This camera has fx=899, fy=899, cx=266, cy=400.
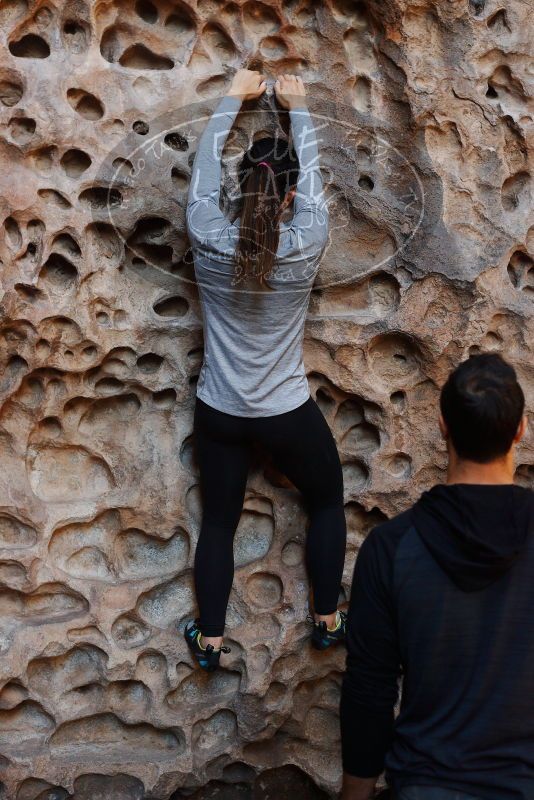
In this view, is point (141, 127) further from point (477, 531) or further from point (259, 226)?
point (477, 531)

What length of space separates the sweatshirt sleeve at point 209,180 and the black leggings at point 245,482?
1.53 feet

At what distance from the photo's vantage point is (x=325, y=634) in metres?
2.60

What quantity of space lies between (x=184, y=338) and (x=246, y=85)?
2.30ft

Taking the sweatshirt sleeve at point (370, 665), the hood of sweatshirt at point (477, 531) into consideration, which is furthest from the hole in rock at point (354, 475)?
the hood of sweatshirt at point (477, 531)

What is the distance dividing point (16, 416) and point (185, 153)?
0.86 m

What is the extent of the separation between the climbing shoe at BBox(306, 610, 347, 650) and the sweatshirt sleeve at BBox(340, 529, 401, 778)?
90 cm

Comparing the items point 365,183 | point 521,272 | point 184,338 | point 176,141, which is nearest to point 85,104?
point 176,141

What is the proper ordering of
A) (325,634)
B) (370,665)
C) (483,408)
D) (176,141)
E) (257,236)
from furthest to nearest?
(325,634)
(176,141)
(257,236)
(370,665)
(483,408)

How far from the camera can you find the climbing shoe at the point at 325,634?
8.52ft

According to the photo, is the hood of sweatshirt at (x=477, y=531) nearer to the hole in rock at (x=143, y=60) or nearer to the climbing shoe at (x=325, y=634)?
the climbing shoe at (x=325, y=634)

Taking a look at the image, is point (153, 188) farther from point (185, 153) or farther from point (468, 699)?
point (468, 699)

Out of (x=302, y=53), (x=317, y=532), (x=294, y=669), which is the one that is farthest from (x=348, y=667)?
(x=302, y=53)

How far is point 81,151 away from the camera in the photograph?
7.77 ft

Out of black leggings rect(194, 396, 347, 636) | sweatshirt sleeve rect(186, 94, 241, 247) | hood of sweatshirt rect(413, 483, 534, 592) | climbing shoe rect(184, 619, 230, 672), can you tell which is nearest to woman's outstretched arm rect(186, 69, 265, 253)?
sweatshirt sleeve rect(186, 94, 241, 247)
